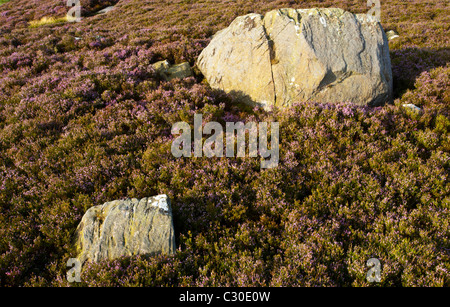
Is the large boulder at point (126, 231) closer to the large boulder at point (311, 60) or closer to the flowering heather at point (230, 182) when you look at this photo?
the flowering heather at point (230, 182)

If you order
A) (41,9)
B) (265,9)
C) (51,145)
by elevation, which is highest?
(41,9)

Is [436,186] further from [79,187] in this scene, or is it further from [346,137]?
[79,187]

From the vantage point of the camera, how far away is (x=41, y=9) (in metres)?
27.7

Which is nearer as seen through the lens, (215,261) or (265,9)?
(215,261)

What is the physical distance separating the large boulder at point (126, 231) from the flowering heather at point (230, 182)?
0.22m

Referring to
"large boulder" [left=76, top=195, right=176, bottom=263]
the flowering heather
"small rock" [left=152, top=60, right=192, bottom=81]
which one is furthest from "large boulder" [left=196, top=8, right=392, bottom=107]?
"large boulder" [left=76, top=195, right=176, bottom=263]

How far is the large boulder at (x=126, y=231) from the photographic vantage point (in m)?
4.15

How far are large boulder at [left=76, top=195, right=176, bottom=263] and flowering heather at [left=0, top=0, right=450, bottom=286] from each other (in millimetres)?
220

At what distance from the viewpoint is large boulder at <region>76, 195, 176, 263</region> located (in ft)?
13.6

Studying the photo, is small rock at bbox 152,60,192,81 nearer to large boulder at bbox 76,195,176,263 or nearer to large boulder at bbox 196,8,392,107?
large boulder at bbox 196,8,392,107

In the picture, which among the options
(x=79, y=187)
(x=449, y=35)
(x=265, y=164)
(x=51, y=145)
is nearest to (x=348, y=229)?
(x=265, y=164)

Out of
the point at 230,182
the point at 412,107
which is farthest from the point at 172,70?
the point at 412,107

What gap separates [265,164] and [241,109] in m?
2.98

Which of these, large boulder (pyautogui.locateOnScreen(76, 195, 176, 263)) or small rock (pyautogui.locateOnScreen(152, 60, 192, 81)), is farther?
small rock (pyautogui.locateOnScreen(152, 60, 192, 81))
